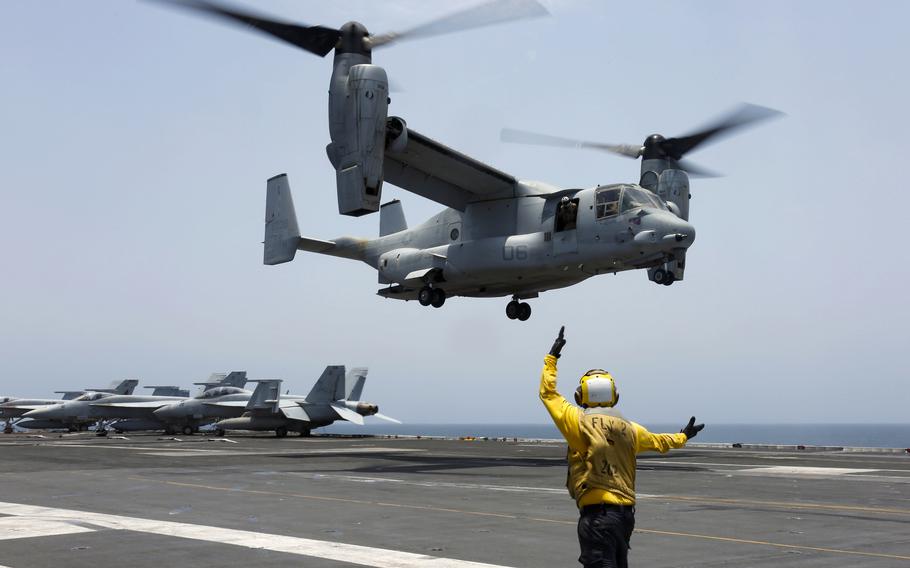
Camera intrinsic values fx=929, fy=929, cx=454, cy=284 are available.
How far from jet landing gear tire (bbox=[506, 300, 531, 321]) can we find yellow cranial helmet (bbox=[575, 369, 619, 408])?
34.9m

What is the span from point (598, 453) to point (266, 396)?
2123 inches

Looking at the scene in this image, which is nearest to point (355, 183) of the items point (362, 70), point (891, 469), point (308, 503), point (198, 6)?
point (362, 70)

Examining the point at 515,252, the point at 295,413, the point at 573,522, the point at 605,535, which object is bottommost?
the point at 573,522

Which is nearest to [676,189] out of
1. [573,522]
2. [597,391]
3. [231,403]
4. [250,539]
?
[573,522]

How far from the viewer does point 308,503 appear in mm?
17312

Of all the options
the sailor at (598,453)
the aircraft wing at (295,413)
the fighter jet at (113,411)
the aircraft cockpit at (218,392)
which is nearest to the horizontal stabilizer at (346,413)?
the aircraft wing at (295,413)

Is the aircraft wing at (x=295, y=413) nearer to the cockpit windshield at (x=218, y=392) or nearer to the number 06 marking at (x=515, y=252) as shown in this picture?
the cockpit windshield at (x=218, y=392)

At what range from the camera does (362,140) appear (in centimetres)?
3119

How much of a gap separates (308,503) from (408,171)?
23666 mm

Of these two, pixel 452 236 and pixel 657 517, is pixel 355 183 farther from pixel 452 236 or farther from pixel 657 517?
pixel 657 517

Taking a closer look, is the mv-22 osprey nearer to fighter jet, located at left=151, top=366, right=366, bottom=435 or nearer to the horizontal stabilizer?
the horizontal stabilizer

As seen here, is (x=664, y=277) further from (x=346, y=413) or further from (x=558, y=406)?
(x=558, y=406)

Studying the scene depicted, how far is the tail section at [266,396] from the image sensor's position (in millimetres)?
58625

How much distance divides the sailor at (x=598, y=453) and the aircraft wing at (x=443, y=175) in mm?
29566
